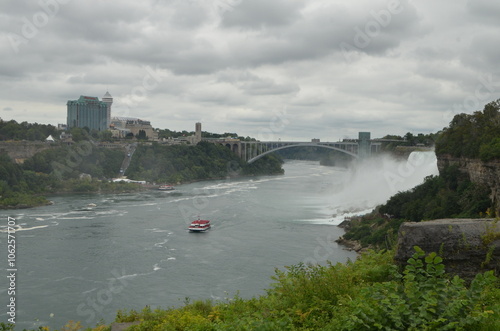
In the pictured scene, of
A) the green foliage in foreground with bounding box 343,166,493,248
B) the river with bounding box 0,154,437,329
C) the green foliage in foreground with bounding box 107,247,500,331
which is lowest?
the river with bounding box 0,154,437,329

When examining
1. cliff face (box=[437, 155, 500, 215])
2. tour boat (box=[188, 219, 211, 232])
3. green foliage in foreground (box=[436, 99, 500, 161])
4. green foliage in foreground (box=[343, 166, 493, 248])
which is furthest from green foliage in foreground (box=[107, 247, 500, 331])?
tour boat (box=[188, 219, 211, 232])

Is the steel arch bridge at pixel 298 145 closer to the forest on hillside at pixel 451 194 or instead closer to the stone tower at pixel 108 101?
the forest on hillside at pixel 451 194

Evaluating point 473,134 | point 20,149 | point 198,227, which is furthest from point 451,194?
point 20,149

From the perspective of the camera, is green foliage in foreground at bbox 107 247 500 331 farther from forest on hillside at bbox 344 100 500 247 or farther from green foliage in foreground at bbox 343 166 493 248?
forest on hillside at bbox 344 100 500 247

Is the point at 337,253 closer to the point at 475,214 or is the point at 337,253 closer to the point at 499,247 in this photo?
the point at 475,214

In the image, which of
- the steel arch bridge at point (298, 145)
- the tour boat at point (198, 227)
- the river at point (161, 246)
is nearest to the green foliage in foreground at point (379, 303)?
the river at point (161, 246)

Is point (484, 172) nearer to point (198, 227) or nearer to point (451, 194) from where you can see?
point (451, 194)

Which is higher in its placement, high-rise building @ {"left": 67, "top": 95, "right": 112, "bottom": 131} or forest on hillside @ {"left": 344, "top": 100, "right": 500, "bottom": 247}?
high-rise building @ {"left": 67, "top": 95, "right": 112, "bottom": 131}
